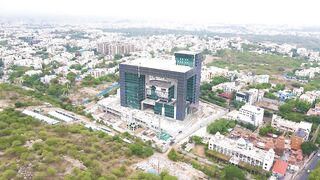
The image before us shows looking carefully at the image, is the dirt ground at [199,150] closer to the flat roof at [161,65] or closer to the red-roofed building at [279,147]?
the red-roofed building at [279,147]

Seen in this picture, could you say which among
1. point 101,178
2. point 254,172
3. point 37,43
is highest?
point 37,43

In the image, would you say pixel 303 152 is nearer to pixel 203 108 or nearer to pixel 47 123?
pixel 203 108

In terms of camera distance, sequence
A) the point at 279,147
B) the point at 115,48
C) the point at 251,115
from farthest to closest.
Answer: the point at 115,48 → the point at 251,115 → the point at 279,147

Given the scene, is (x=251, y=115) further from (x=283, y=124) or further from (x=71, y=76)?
(x=71, y=76)

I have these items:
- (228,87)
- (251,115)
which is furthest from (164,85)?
(228,87)

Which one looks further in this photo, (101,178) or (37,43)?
(37,43)

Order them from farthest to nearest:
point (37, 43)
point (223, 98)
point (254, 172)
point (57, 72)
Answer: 1. point (37, 43)
2. point (57, 72)
3. point (223, 98)
4. point (254, 172)

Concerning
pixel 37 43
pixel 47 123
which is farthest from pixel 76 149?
pixel 37 43
